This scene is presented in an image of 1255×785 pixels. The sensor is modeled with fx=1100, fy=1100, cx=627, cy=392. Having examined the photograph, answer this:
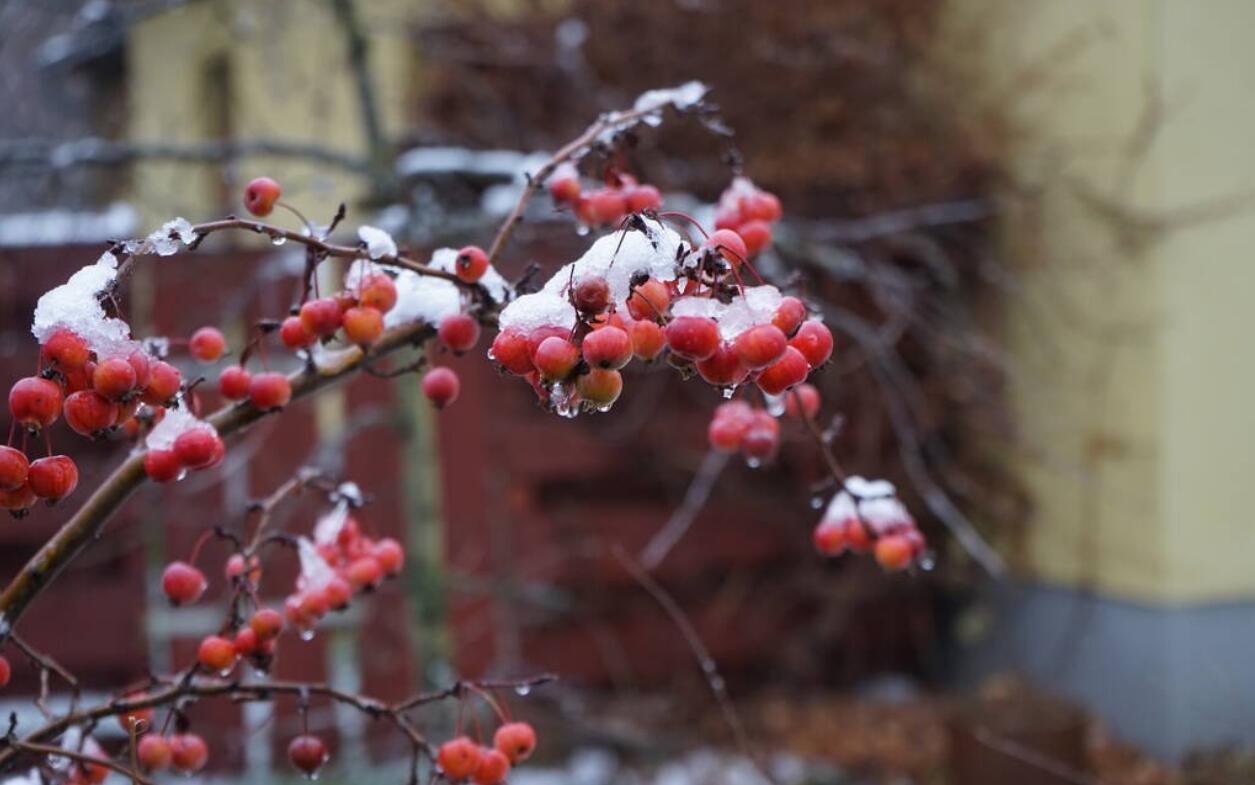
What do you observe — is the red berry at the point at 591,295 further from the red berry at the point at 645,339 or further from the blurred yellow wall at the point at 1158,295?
the blurred yellow wall at the point at 1158,295

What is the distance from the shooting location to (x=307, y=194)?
4023 millimetres

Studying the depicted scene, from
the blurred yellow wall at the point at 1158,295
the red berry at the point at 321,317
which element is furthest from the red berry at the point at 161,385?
the blurred yellow wall at the point at 1158,295

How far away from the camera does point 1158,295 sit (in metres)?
3.48

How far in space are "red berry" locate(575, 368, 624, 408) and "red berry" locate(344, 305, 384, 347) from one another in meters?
0.29

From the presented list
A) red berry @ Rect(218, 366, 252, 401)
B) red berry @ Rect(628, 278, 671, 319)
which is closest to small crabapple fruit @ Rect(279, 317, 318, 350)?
red berry @ Rect(218, 366, 252, 401)

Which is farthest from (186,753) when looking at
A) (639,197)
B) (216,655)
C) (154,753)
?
(639,197)

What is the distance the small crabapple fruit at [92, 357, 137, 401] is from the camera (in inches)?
29.6

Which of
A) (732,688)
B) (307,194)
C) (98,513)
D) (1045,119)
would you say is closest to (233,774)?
(732,688)

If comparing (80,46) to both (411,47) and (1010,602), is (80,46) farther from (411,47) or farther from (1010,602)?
(1010,602)

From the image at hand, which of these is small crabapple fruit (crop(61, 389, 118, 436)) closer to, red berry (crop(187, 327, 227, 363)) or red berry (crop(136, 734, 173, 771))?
red berry (crop(187, 327, 227, 363))

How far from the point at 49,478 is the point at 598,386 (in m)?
0.41

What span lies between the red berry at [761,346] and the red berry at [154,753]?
0.71 m

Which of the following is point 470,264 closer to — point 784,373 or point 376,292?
point 376,292

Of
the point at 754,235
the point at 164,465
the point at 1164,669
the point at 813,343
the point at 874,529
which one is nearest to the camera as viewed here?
the point at 813,343
